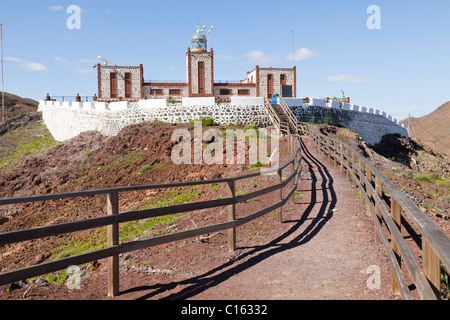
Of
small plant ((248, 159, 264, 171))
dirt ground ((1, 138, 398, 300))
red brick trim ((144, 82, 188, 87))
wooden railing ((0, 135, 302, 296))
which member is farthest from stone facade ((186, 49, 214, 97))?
wooden railing ((0, 135, 302, 296))

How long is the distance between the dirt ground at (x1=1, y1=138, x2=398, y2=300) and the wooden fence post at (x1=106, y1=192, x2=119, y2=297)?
164 mm

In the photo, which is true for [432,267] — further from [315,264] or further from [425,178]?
[425,178]

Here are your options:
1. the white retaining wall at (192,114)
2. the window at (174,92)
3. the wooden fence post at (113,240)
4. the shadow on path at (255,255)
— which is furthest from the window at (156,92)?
the wooden fence post at (113,240)

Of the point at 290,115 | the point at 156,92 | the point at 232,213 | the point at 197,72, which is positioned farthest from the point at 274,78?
the point at 232,213

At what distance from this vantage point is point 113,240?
488 cm

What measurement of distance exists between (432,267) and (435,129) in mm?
123348

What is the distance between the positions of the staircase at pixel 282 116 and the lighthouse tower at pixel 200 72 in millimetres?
11762

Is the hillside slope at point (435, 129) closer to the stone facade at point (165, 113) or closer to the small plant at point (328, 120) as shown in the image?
the small plant at point (328, 120)

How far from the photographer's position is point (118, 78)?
1645 inches

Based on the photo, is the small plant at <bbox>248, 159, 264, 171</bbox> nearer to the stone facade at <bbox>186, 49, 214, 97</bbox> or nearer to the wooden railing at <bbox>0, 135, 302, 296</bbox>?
the wooden railing at <bbox>0, 135, 302, 296</bbox>

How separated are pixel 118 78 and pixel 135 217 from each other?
39567mm

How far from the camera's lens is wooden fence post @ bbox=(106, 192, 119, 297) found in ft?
15.8
